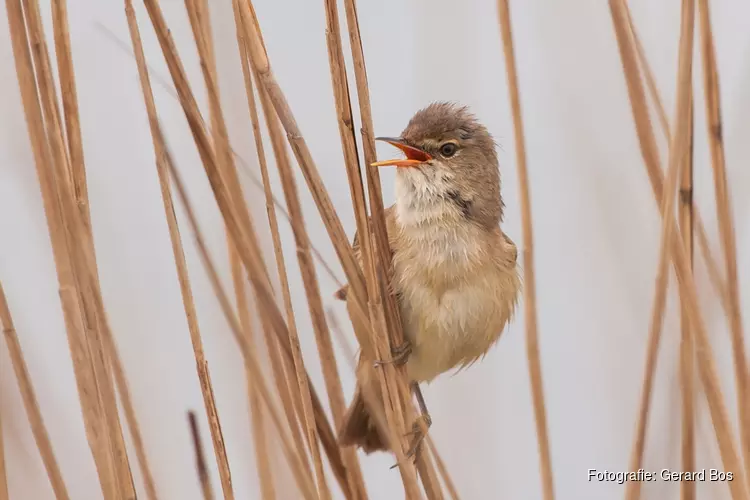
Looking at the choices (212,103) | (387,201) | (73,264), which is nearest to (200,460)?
(73,264)

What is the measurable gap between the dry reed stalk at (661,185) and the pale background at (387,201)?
44 mm

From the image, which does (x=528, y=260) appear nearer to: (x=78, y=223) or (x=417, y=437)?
(x=417, y=437)

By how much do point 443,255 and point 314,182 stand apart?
0.62 meters

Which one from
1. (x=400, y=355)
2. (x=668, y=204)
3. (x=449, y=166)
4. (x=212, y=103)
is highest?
(x=212, y=103)

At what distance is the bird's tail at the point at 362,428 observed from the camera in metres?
2.19

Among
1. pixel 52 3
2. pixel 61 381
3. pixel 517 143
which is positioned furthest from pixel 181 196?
pixel 61 381

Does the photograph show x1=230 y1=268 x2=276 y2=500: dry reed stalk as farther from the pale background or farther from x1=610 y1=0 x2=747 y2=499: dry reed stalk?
x1=610 y1=0 x2=747 y2=499: dry reed stalk

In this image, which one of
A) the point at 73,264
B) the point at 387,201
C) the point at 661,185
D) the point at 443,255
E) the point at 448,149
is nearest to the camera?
the point at 73,264

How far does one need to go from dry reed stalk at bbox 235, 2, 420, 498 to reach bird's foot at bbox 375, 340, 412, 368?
8 cm

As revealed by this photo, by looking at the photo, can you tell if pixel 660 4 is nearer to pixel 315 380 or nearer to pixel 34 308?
pixel 315 380

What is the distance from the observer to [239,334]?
4.98 feet

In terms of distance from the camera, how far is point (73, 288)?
5.42 feet

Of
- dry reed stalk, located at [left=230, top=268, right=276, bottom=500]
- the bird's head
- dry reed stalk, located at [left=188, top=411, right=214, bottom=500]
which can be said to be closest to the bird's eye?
the bird's head

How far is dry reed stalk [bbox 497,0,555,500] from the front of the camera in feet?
6.11
